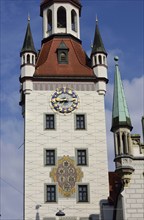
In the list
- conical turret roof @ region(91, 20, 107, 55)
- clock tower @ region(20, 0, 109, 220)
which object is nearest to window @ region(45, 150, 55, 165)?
clock tower @ region(20, 0, 109, 220)

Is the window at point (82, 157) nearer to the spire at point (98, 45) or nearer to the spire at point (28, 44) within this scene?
the spire at point (98, 45)

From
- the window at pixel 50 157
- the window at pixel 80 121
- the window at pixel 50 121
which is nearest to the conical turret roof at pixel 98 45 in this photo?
the window at pixel 80 121

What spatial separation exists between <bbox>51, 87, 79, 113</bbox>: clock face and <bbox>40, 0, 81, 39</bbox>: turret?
17.0 ft

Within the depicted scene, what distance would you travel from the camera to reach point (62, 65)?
1332 inches

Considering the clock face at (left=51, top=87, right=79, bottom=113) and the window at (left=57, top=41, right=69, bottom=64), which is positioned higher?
the window at (left=57, top=41, right=69, bottom=64)

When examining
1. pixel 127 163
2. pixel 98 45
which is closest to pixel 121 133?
pixel 127 163

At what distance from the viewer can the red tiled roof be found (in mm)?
33031

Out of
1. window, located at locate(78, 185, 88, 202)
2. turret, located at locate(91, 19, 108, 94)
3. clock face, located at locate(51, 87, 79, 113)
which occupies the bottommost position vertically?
window, located at locate(78, 185, 88, 202)

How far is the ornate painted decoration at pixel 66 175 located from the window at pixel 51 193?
35 cm

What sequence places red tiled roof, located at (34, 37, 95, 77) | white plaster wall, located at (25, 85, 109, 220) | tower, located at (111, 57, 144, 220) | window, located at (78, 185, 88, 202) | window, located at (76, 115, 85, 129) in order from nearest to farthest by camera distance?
tower, located at (111, 57, 144, 220) < white plaster wall, located at (25, 85, 109, 220) < window, located at (78, 185, 88, 202) < window, located at (76, 115, 85, 129) < red tiled roof, located at (34, 37, 95, 77)

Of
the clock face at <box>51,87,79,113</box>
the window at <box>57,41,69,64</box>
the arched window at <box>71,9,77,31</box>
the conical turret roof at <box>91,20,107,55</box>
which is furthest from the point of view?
the arched window at <box>71,9,77,31</box>

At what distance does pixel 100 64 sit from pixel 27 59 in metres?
4.34

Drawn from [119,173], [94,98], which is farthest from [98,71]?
[119,173]

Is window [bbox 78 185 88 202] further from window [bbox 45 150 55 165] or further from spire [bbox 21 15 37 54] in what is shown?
spire [bbox 21 15 37 54]
